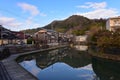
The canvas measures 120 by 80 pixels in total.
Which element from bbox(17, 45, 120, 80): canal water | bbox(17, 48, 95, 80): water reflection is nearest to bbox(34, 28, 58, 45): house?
bbox(17, 45, 120, 80): canal water

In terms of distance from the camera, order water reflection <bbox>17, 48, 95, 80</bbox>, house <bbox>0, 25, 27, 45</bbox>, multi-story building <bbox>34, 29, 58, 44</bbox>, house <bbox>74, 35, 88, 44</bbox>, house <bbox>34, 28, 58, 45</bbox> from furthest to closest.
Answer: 1. house <bbox>74, 35, 88, 44</bbox>
2. multi-story building <bbox>34, 29, 58, 44</bbox>
3. house <bbox>34, 28, 58, 45</bbox>
4. house <bbox>0, 25, 27, 45</bbox>
5. water reflection <bbox>17, 48, 95, 80</bbox>

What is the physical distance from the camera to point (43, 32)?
97812 millimetres

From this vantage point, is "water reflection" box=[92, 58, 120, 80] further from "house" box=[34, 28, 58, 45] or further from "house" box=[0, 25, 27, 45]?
"house" box=[34, 28, 58, 45]

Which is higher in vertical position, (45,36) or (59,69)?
(45,36)

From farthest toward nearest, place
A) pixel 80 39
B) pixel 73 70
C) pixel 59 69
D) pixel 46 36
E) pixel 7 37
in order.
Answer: pixel 80 39 → pixel 46 36 → pixel 7 37 → pixel 59 69 → pixel 73 70

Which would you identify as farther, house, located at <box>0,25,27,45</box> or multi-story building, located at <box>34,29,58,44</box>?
multi-story building, located at <box>34,29,58,44</box>

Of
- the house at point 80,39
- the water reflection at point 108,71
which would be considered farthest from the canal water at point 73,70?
the house at point 80,39

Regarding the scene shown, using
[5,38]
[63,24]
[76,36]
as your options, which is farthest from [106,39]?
[63,24]

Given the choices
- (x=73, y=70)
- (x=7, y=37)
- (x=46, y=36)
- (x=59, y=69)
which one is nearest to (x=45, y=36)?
(x=46, y=36)

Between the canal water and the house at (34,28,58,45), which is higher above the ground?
the house at (34,28,58,45)

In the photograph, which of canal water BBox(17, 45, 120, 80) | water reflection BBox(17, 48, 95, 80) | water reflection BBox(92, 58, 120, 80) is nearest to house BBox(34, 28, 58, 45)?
canal water BBox(17, 45, 120, 80)

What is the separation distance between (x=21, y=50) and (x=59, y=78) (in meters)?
28.6

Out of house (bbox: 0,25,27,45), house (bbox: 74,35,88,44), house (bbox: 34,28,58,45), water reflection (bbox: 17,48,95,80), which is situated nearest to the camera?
water reflection (bbox: 17,48,95,80)

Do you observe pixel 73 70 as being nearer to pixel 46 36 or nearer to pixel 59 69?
pixel 59 69
